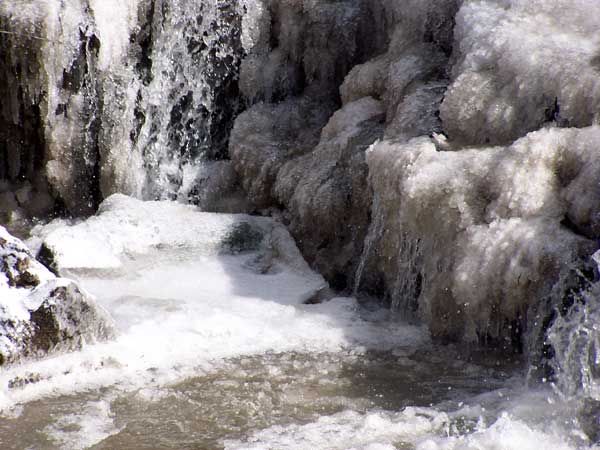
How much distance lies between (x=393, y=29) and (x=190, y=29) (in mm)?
2294

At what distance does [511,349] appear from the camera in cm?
Result: 555

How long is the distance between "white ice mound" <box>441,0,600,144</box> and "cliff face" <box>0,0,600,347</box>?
1 cm

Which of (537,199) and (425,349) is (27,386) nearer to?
(425,349)

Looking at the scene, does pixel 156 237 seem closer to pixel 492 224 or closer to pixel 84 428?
pixel 84 428

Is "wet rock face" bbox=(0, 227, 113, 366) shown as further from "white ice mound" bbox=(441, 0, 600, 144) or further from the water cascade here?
"white ice mound" bbox=(441, 0, 600, 144)

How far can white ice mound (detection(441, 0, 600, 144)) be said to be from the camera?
5711 millimetres

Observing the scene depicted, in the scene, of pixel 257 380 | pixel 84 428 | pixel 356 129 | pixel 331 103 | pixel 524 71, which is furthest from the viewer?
pixel 331 103

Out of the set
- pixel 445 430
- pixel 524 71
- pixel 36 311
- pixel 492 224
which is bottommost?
pixel 445 430

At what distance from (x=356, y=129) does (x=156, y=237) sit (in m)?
1.97

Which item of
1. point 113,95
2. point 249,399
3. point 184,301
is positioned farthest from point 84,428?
point 113,95

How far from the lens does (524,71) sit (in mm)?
6031

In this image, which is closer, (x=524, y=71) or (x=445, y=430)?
(x=445, y=430)

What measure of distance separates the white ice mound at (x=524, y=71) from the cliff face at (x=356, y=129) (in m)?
0.01

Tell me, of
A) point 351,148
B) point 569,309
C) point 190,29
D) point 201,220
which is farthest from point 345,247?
point 190,29
